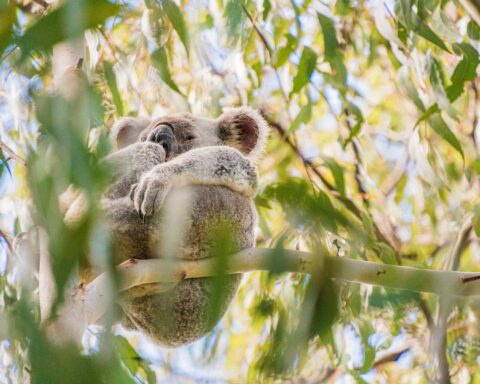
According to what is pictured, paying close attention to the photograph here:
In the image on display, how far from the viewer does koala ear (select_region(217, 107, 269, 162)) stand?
244 centimetres

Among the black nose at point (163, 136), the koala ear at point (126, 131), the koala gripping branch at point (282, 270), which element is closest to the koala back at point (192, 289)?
the koala gripping branch at point (282, 270)

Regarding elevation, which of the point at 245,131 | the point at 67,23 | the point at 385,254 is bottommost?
the point at 385,254

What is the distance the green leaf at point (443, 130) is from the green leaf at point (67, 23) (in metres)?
1.33

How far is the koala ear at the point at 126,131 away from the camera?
241 centimetres

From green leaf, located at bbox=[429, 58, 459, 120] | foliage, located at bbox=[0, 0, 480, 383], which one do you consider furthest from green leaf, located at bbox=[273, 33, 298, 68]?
green leaf, located at bbox=[429, 58, 459, 120]

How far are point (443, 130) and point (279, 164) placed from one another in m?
0.71

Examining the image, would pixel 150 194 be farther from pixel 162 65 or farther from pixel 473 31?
pixel 473 31

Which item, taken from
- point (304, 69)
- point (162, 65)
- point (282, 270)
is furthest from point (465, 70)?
point (282, 270)

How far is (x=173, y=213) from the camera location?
5.30ft

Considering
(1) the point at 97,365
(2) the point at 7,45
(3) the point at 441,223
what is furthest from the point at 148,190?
(3) the point at 441,223

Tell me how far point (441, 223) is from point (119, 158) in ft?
5.45

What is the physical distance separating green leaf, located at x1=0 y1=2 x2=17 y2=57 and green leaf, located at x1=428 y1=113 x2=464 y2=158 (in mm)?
1374

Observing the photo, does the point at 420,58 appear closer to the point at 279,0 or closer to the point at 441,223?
the point at 279,0

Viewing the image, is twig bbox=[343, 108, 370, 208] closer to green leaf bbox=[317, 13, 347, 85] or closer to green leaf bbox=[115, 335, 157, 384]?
green leaf bbox=[317, 13, 347, 85]
